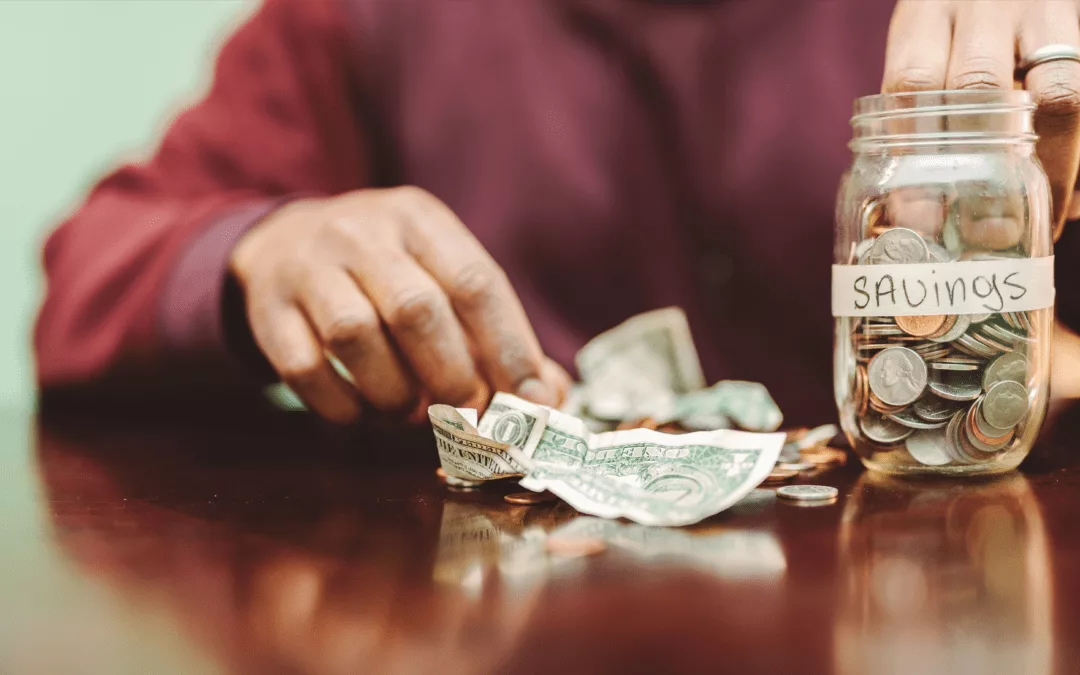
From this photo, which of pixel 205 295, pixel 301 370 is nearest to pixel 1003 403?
pixel 301 370

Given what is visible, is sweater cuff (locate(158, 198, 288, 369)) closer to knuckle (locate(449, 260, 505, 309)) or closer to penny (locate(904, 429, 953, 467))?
knuckle (locate(449, 260, 505, 309))

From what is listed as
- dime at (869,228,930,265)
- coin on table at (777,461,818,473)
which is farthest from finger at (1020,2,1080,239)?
coin on table at (777,461,818,473)

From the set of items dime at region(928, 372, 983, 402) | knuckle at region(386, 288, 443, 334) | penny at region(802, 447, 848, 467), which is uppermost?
knuckle at region(386, 288, 443, 334)

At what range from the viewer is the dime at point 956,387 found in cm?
49

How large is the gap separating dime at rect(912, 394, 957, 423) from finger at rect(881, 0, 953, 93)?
0.61 feet

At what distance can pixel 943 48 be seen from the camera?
1.83 ft

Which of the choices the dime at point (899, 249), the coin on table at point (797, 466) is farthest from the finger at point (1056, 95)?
the coin on table at point (797, 466)

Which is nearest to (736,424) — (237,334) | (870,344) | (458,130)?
(870,344)

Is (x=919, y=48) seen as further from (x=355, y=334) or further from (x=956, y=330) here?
(x=355, y=334)

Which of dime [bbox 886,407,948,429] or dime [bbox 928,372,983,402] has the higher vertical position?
dime [bbox 928,372,983,402]

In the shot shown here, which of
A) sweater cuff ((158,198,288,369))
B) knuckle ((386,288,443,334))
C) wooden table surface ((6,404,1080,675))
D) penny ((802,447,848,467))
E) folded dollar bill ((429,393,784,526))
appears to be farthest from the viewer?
sweater cuff ((158,198,288,369))

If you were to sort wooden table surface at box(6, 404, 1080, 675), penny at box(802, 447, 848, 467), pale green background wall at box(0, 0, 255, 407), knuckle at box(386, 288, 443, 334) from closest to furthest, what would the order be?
wooden table surface at box(6, 404, 1080, 675) → penny at box(802, 447, 848, 467) → knuckle at box(386, 288, 443, 334) → pale green background wall at box(0, 0, 255, 407)

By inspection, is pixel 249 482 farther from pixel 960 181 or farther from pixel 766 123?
pixel 766 123

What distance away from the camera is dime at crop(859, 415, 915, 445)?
1.67 ft
